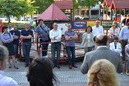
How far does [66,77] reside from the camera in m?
11.4

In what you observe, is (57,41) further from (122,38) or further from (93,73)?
(93,73)

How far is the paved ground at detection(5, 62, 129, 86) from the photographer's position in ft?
34.4

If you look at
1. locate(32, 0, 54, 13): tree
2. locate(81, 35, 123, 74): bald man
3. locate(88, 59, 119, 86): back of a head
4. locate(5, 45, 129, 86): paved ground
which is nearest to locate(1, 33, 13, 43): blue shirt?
locate(5, 45, 129, 86): paved ground

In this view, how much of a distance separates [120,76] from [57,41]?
2.81 m

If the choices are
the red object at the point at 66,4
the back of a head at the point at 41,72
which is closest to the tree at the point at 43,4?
the red object at the point at 66,4

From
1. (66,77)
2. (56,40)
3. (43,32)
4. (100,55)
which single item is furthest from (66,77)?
(100,55)

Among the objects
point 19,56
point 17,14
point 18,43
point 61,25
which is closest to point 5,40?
point 18,43

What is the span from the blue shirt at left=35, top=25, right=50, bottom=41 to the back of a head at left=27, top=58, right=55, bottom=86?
387 inches

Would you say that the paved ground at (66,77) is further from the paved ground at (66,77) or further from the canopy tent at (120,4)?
the canopy tent at (120,4)

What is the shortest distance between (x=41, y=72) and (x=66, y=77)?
796cm

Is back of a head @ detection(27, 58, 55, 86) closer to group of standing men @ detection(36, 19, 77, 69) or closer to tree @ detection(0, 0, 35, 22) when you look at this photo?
group of standing men @ detection(36, 19, 77, 69)

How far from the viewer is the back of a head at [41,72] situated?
353 centimetres

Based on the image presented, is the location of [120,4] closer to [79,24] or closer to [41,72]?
[79,24]

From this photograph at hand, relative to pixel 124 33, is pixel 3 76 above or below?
above
